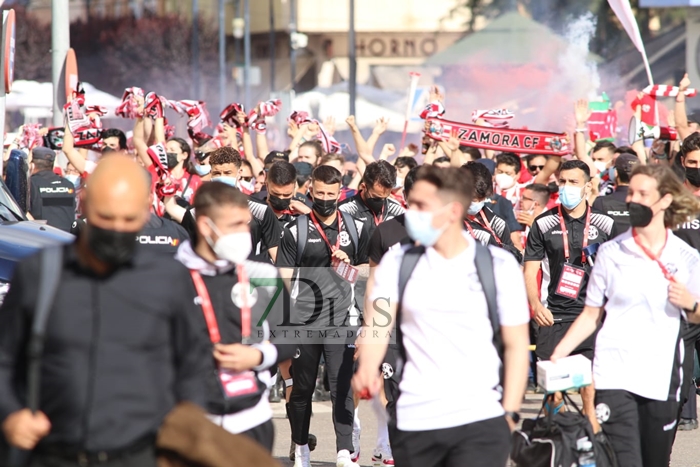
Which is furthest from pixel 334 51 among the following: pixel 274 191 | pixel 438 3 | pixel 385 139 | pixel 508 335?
pixel 508 335

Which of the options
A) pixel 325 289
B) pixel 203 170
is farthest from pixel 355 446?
pixel 203 170

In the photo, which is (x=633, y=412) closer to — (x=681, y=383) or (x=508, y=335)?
(x=681, y=383)

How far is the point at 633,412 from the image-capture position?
6.34 m

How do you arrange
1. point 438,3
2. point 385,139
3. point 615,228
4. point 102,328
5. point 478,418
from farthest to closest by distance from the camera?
point 438,3 < point 385,139 < point 615,228 < point 478,418 < point 102,328

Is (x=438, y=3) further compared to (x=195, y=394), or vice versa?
(x=438, y=3)

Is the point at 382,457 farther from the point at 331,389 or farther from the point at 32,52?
the point at 32,52

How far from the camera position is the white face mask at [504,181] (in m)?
14.0

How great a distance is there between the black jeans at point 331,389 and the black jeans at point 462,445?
3.42 meters

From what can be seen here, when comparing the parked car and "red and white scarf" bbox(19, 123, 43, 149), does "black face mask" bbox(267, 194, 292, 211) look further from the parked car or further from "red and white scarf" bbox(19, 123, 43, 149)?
"red and white scarf" bbox(19, 123, 43, 149)

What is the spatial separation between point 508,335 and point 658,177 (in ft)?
5.37

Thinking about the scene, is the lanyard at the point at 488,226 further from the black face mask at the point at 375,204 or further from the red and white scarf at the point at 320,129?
the red and white scarf at the point at 320,129

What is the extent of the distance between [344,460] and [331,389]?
0.56 metres

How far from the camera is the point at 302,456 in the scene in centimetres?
870

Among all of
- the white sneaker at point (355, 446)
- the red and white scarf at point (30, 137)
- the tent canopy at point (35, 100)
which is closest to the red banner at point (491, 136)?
the white sneaker at point (355, 446)
